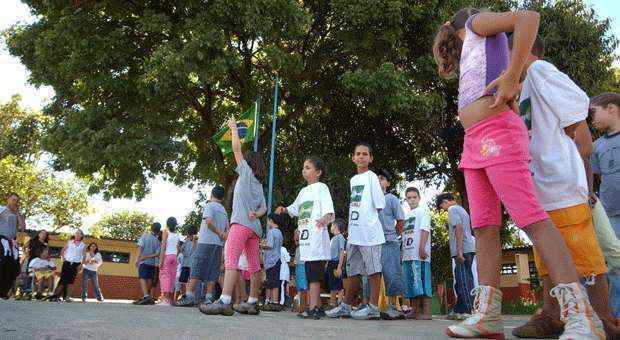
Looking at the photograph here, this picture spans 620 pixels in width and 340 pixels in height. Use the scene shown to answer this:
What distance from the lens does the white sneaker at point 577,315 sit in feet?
7.68

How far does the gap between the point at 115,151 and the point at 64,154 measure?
5.31ft

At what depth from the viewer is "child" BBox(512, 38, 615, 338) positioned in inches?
116

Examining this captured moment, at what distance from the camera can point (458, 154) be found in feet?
57.0

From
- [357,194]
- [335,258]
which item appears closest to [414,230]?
[357,194]

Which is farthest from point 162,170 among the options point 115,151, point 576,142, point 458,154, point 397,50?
point 576,142

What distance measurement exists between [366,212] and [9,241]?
6.58 m

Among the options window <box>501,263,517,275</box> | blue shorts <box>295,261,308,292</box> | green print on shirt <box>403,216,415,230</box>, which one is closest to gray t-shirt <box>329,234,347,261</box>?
blue shorts <box>295,261,308,292</box>

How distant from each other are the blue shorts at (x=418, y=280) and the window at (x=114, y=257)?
2853cm

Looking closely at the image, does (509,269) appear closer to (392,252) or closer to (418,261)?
(418,261)

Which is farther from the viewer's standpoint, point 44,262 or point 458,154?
point 458,154

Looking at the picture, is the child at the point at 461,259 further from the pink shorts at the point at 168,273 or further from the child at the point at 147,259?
the child at the point at 147,259

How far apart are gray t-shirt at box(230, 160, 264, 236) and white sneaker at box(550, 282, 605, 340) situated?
3654 mm

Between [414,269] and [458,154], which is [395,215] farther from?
[458,154]

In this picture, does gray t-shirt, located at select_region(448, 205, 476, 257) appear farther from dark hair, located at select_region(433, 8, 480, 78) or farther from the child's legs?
the child's legs
